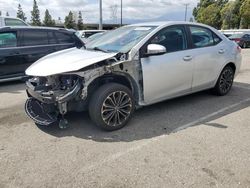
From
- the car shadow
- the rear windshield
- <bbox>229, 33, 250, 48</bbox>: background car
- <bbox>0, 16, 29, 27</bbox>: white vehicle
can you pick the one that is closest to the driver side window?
the car shadow

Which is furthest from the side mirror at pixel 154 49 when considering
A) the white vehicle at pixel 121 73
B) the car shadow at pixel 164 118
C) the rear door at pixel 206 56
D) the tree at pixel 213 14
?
the tree at pixel 213 14

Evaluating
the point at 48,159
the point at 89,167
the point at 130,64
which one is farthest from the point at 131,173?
the point at 130,64

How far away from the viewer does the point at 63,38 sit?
8.33m

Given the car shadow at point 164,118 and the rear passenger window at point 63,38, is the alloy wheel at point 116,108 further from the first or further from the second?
the rear passenger window at point 63,38

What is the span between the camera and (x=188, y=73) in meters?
5.19

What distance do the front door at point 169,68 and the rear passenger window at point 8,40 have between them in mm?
4379

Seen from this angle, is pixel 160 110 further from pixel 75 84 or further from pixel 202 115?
pixel 75 84

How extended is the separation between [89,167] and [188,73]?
8.97 feet

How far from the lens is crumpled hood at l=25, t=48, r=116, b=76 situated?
3934mm

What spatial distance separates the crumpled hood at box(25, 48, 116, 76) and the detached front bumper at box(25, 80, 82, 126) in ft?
0.73

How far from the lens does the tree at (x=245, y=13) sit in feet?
154

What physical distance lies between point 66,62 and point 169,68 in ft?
5.69

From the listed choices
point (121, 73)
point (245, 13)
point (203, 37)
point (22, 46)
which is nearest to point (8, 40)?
point (22, 46)

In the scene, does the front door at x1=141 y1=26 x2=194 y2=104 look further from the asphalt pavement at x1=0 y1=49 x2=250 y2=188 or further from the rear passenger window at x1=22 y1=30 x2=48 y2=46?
the rear passenger window at x1=22 y1=30 x2=48 y2=46
